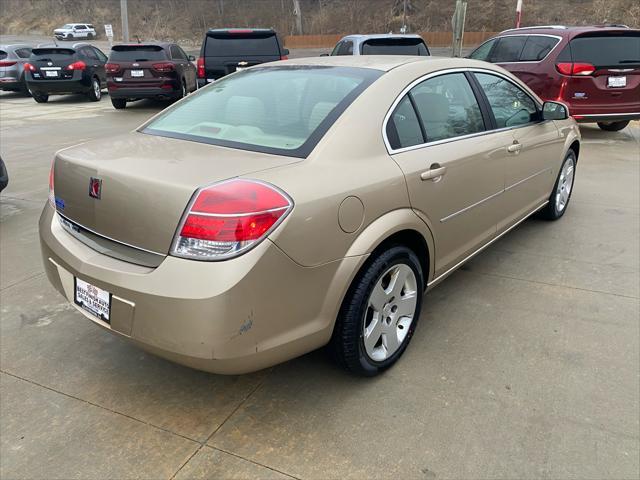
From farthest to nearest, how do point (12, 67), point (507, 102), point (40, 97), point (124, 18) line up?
point (124, 18)
point (12, 67)
point (40, 97)
point (507, 102)

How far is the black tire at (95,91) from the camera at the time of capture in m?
14.8

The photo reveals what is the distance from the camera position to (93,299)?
232 centimetres

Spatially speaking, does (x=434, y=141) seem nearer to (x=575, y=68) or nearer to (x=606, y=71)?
(x=575, y=68)

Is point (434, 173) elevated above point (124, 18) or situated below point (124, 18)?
below

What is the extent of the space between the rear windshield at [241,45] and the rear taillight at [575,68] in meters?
5.37

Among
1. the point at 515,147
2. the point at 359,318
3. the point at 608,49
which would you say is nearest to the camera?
the point at 359,318

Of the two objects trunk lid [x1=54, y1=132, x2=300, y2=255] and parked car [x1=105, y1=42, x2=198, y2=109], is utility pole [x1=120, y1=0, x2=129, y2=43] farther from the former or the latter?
trunk lid [x1=54, y1=132, x2=300, y2=255]

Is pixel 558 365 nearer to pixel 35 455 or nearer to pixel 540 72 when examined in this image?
pixel 35 455

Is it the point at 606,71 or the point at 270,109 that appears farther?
the point at 606,71

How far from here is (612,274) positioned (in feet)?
12.9

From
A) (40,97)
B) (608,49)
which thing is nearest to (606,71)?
(608,49)

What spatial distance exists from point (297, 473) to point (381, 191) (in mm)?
1266

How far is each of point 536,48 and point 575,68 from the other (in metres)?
0.80

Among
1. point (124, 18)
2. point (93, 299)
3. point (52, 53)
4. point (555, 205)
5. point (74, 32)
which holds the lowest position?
point (555, 205)
